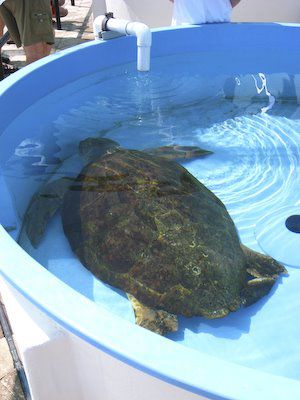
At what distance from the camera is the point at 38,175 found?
2396mm

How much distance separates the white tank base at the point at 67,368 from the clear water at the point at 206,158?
0.39 metres

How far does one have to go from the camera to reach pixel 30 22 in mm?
3477

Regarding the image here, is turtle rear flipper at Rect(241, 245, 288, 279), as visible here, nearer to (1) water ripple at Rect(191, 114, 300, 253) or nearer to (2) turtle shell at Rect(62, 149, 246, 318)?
(2) turtle shell at Rect(62, 149, 246, 318)

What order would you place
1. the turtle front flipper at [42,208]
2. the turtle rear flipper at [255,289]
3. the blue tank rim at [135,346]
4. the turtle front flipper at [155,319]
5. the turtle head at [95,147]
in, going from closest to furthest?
1. the blue tank rim at [135,346]
2. the turtle front flipper at [155,319]
3. the turtle rear flipper at [255,289]
4. the turtle front flipper at [42,208]
5. the turtle head at [95,147]

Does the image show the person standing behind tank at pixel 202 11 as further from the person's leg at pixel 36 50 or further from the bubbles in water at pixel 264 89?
the person's leg at pixel 36 50

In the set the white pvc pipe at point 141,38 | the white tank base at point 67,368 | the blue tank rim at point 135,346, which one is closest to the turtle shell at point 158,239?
the white tank base at point 67,368

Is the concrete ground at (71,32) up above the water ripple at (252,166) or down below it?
above

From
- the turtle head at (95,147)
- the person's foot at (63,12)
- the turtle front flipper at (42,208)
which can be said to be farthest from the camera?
the person's foot at (63,12)

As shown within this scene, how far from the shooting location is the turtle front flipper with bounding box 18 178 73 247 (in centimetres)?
199

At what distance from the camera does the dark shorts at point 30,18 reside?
3.41 meters

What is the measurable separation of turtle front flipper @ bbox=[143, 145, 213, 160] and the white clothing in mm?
1472

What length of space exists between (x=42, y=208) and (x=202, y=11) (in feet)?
7.91

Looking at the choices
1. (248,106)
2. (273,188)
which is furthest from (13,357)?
(248,106)

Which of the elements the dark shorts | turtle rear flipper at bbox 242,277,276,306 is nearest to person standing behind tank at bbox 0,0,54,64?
the dark shorts
